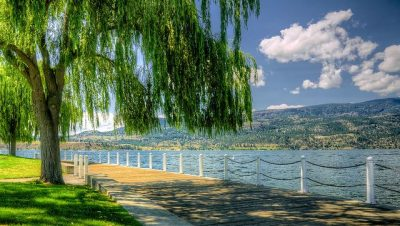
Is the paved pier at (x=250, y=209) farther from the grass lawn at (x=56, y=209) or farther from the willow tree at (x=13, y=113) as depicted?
the willow tree at (x=13, y=113)

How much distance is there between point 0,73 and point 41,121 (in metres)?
18.0

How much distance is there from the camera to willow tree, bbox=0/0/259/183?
12214mm

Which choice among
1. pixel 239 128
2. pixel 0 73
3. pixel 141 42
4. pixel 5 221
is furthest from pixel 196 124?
pixel 0 73

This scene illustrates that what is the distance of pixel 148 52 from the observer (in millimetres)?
12188

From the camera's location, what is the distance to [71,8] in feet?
39.9

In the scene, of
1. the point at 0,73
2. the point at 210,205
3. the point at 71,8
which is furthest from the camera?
the point at 0,73

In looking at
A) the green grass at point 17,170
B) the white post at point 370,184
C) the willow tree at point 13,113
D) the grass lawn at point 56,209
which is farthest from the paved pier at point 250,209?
the willow tree at point 13,113

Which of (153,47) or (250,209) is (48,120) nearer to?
(153,47)

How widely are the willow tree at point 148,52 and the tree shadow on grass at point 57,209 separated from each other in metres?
3.63

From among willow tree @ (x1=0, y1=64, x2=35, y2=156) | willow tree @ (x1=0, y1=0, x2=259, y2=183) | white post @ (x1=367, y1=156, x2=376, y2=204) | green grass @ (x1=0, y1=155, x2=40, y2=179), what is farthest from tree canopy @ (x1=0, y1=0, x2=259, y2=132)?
willow tree @ (x1=0, y1=64, x2=35, y2=156)

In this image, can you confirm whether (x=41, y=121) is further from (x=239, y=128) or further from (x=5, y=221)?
(x=5, y=221)

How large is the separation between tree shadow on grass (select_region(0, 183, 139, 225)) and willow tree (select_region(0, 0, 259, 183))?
Answer: 11.9 ft

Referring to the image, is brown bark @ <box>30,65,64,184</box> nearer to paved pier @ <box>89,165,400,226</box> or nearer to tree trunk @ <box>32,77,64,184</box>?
tree trunk @ <box>32,77,64,184</box>

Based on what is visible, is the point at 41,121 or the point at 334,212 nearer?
the point at 334,212
